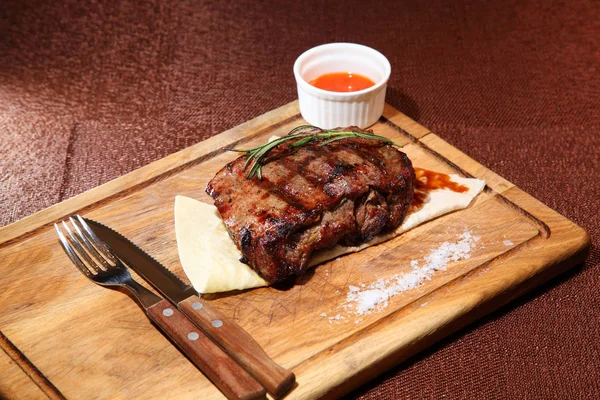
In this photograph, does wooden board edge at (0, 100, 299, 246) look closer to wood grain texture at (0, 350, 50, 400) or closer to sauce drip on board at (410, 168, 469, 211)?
wood grain texture at (0, 350, 50, 400)

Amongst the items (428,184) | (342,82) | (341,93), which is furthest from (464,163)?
(342,82)

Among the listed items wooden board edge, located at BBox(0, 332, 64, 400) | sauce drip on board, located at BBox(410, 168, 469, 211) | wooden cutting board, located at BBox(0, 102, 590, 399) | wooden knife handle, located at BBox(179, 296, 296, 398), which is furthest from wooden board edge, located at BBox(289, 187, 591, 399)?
wooden board edge, located at BBox(0, 332, 64, 400)

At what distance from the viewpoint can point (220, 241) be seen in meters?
3.34

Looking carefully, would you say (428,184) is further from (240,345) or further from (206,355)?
(206,355)

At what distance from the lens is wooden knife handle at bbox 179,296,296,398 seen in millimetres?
2654

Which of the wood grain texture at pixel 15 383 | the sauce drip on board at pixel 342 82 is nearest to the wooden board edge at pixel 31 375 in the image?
the wood grain texture at pixel 15 383

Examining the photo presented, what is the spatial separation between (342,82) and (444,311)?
1701mm

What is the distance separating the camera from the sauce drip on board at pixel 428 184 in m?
3.52

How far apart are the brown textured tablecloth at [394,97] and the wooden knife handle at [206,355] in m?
0.64

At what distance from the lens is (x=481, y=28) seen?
5430 mm

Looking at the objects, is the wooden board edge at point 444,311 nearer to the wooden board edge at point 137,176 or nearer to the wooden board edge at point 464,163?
the wooden board edge at point 464,163

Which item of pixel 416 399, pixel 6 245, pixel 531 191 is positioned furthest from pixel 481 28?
pixel 6 245

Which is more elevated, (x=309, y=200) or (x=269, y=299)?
(x=309, y=200)

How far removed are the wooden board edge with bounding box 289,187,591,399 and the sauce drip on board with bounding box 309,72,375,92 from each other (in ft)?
3.97
